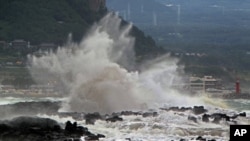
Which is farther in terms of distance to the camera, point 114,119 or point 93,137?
point 114,119

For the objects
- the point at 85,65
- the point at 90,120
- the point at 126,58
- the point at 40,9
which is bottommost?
the point at 90,120

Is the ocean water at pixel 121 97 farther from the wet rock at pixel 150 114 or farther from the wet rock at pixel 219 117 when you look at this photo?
the wet rock at pixel 219 117

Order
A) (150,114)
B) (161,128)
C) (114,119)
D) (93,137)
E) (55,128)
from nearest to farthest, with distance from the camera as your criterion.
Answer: (93,137) → (55,128) → (161,128) → (114,119) → (150,114)

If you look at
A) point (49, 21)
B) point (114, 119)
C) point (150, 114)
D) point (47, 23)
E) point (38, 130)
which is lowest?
point (38, 130)

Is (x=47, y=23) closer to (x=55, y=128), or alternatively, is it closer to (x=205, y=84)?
(x=205, y=84)

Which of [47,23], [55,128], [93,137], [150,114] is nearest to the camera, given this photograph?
[93,137]

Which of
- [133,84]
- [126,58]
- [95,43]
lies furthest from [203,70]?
[133,84]

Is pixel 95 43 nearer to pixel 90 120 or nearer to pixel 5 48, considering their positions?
pixel 90 120

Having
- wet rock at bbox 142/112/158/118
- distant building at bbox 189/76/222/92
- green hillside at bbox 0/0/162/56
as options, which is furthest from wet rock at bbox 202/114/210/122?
green hillside at bbox 0/0/162/56

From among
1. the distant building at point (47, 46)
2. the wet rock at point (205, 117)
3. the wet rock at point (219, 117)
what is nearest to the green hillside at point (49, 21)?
the distant building at point (47, 46)

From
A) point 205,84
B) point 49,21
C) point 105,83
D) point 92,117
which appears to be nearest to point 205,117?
point 92,117

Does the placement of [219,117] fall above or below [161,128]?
above
